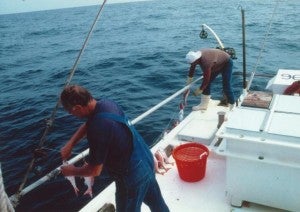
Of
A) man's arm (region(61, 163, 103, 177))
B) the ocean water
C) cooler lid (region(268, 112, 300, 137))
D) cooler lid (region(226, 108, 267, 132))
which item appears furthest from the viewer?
the ocean water

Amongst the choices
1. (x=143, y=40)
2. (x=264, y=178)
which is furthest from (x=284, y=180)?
(x=143, y=40)

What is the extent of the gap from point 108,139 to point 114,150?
6.7 inches

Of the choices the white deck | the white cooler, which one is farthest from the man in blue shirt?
the white cooler

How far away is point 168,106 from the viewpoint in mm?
Answer: 11984

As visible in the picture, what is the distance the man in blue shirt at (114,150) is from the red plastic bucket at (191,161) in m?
0.99

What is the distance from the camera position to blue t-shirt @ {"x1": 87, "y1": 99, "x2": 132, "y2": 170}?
2.62 metres

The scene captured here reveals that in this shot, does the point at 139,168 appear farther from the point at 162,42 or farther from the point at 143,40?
the point at 143,40

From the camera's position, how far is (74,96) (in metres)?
2.56

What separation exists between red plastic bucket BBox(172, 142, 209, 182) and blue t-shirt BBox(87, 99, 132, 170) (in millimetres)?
1519

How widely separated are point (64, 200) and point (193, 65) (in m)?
4.13

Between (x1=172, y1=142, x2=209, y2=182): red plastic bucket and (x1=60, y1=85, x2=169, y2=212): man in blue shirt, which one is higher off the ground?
(x1=60, y1=85, x2=169, y2=212): man in blue shirt

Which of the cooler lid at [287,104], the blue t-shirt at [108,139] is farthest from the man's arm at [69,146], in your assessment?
the cooler lid at [287,104]

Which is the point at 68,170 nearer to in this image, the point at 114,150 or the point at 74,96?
the point at 114,150

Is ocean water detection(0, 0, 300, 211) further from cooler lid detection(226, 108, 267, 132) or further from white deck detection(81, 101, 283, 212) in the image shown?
cooler lid detection(226, 108, 267, 132)
